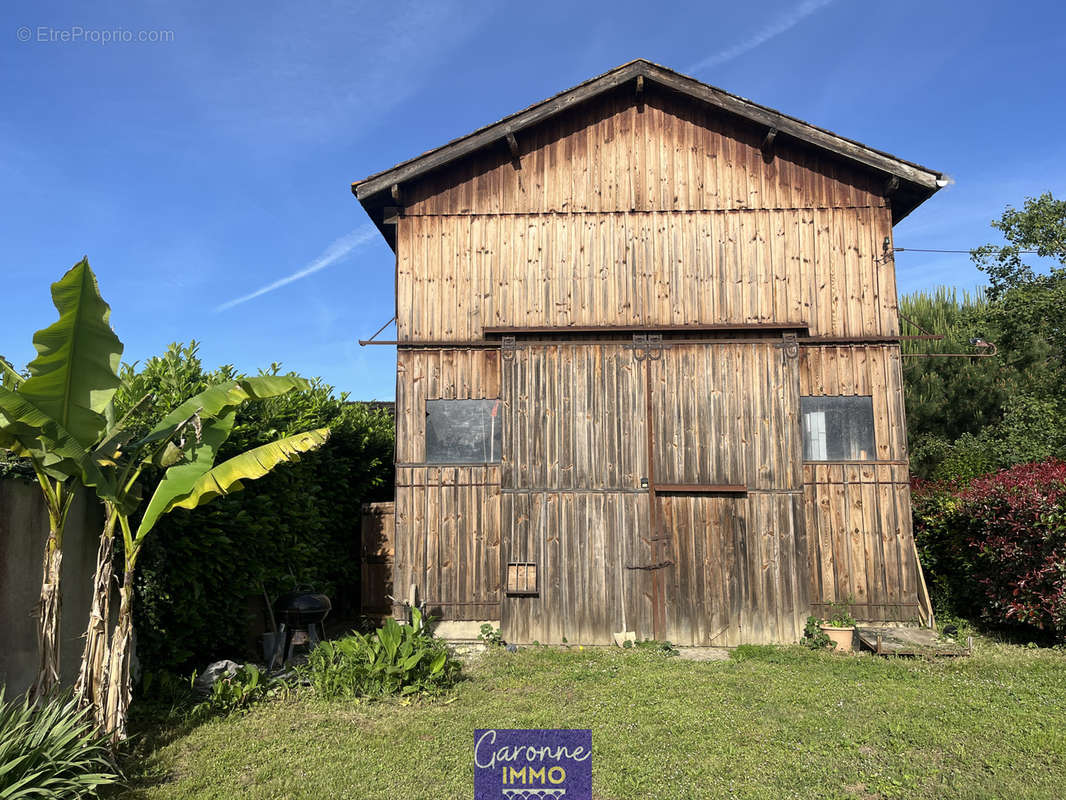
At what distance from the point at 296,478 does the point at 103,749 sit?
5.19m

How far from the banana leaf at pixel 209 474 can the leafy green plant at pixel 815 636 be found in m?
7.57

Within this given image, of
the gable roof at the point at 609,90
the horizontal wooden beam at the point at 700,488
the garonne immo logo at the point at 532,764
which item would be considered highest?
the gable roof at the point at 609,90

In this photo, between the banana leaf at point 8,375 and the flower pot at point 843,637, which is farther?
the flower pot at point 843,637

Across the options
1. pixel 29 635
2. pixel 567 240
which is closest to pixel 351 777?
pixel 29 635

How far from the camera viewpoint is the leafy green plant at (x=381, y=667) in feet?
26.8

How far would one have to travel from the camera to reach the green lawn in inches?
223

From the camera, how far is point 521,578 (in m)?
11.1

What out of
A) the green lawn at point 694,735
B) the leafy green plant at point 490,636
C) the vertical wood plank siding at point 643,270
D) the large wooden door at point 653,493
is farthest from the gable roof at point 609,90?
the green lawn at point 694,735

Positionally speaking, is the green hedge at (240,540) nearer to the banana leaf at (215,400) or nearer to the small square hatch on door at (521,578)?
the banana leaf at (215,400)

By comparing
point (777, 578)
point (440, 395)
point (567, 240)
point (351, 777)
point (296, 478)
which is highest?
point (567, 240)

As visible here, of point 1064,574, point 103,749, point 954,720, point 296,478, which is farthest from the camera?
point 296,478

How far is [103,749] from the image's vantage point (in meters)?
5.73

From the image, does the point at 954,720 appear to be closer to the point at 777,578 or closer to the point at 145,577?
the point at 777,578

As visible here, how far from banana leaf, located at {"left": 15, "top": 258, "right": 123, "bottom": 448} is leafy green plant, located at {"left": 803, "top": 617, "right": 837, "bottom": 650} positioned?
9.46 meters
